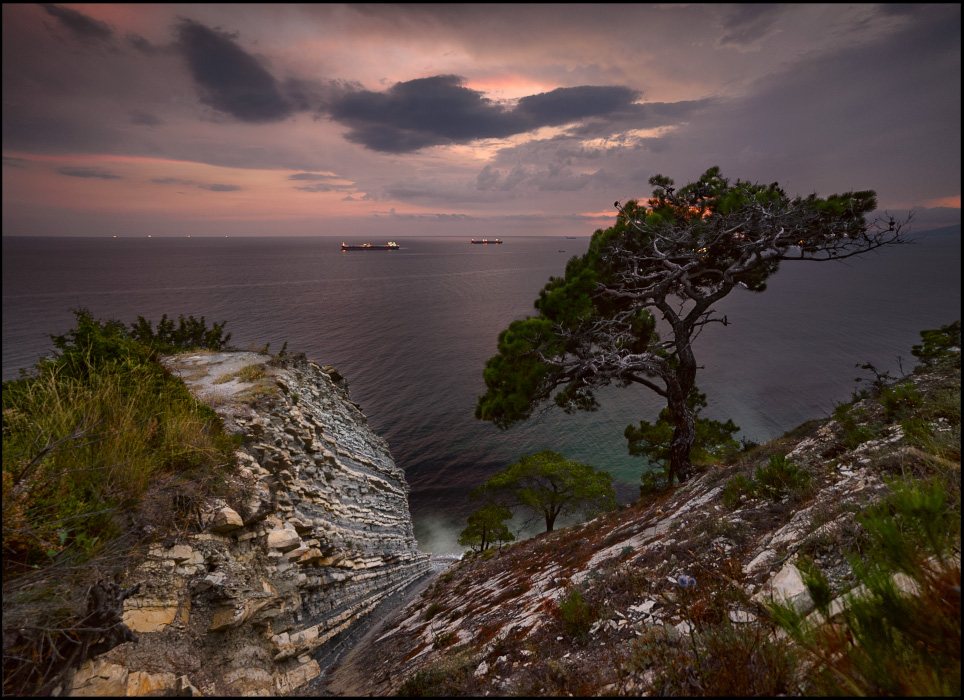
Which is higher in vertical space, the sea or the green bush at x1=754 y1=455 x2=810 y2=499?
the green bush at x1=754 y1=455 x2=810 y2=499

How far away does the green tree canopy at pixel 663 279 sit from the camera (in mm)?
10812

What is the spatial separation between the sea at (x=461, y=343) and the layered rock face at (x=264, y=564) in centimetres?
899

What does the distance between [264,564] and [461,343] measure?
1877 inches

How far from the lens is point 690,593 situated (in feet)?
13.1

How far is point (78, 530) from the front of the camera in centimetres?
466

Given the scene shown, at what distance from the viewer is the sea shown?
101 ft

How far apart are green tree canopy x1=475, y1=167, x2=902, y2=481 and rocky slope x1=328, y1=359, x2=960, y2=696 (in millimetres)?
4460

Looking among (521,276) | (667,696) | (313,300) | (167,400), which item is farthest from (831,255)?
(521,276)

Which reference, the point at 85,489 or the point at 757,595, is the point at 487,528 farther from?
the point at 757,595

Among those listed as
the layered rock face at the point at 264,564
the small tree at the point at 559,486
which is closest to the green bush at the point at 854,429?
the layered rock face at the point at 264,564

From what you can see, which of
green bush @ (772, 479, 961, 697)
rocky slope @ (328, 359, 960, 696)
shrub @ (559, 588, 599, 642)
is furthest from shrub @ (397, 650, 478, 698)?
→ green bush @ (772, 479, 961, 697)

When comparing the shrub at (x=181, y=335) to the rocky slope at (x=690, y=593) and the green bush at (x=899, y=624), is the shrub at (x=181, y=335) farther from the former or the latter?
the green bush at (x=899, y=624)

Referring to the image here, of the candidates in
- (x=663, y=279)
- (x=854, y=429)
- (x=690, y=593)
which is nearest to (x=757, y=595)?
(x=690, y=593)

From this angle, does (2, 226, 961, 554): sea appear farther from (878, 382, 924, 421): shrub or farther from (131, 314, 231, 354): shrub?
(878, 382, 924, 421): shrub
